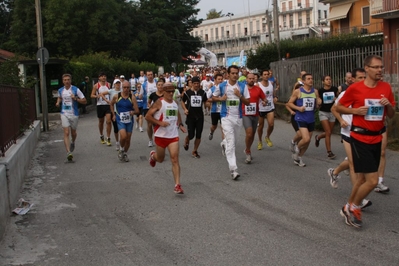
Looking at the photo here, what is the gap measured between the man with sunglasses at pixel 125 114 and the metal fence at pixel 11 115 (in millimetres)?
2083

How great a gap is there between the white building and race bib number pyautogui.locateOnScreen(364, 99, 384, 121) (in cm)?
8880

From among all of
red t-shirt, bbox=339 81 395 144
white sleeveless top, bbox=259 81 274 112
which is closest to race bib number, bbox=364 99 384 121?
red t-shirt, bbox=339 81 395 144

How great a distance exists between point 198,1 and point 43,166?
69602 mm

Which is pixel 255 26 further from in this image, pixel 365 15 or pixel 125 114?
pixel 125 114

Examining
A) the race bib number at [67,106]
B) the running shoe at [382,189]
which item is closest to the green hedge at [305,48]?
the race bib number at [67,106]

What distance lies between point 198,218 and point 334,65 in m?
11.9

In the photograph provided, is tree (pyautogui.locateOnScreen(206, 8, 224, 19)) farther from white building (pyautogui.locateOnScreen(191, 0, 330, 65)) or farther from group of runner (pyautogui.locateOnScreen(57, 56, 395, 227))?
group of runner (pyautogui.locateOnScreen(57, 56, 395, 227))

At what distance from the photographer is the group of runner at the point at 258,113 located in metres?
6.39

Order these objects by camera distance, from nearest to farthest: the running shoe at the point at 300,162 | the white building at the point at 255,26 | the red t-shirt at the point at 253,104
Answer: the running shoe at the point at 300,162 < the red t-shirt at the point at 253,104 < the white building at the point at 255,26

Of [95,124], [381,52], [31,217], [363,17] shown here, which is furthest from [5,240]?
[363,17]

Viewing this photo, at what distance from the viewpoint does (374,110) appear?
638 centimetres

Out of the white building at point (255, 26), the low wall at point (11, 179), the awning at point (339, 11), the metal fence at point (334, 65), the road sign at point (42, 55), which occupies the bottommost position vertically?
the low wall at point (11, 179)

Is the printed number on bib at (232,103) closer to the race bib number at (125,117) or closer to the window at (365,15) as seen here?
the race bib number at (125,117)

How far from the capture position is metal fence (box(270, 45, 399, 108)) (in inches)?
555
